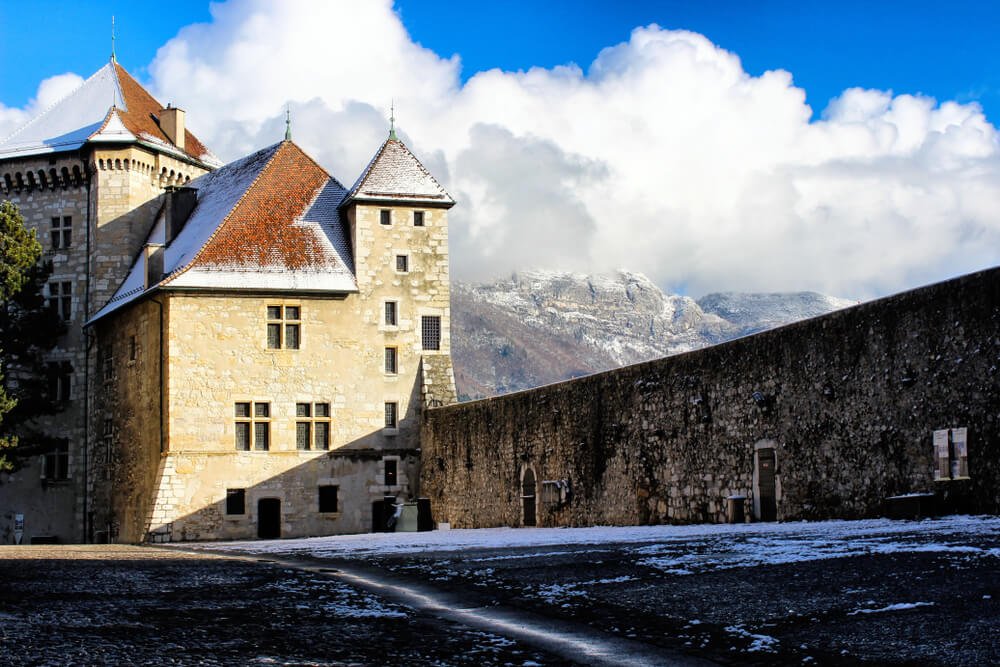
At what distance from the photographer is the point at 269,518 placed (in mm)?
36219

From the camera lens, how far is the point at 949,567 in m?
9.56

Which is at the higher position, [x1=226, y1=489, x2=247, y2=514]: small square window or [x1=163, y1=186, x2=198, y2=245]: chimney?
[x1=163, y1=186, x2=198, y2=245]: chimney

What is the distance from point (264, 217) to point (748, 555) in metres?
28.6

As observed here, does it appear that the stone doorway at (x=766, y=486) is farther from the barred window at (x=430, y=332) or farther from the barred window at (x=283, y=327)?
the barred window at (x=283, y=327)

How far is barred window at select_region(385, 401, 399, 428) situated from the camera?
37.8 m

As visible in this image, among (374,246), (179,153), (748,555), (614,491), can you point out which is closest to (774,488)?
(614,491)

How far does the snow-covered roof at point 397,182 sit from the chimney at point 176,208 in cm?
682

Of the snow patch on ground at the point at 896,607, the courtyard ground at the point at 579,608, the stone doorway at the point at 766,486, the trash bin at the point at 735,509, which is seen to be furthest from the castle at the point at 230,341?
the snow patch on ground at the point at 896,607

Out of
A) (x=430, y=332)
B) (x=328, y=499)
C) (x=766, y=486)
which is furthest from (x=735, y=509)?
(x=430, y=332)

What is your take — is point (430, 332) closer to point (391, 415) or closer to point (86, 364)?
point (391, 415)

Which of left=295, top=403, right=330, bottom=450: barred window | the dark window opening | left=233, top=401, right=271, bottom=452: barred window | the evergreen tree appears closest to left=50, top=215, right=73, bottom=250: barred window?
the evergreen tree

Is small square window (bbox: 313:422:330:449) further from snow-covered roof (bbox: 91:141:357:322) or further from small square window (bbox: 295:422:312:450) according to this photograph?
snow-covered roof (bbox: 91:141:357:322)

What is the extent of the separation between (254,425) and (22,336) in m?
10.7

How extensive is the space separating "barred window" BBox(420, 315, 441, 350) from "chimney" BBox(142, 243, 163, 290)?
811 centimetres
